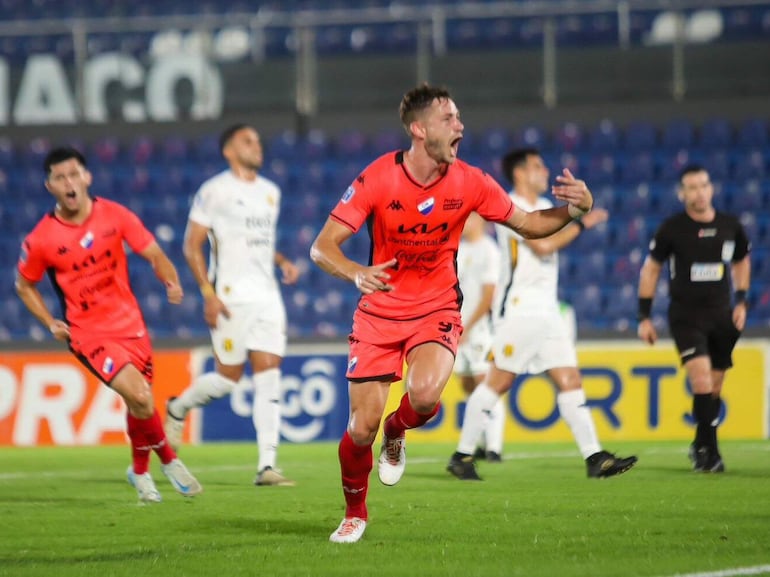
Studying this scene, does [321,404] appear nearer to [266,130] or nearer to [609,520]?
[266,130]

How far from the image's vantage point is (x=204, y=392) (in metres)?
9.48

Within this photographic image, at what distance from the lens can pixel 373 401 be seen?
605 centimetres

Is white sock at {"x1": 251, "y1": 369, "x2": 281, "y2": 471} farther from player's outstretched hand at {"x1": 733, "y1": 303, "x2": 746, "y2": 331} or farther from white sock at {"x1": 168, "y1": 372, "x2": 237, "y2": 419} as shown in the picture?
player's outstretched hand at {"x1": 733, "y1": 303, "x2": 746, "y2": 331}

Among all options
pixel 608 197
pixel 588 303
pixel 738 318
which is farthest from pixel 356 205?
pixel 608 197

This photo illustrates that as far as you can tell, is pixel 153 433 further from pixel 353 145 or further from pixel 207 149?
pixel 207 149

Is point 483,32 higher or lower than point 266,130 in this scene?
higher

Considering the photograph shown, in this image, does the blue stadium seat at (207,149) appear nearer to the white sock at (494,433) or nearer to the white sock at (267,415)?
the white sock at (494,433)

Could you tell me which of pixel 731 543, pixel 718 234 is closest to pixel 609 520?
pixel 731 543

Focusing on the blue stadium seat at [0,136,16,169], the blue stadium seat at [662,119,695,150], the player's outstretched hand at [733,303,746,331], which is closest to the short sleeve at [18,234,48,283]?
the player's outstretched hand at [733,303,746,331]

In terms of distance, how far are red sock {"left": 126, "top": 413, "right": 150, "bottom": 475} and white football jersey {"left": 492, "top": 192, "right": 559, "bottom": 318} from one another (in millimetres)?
2936

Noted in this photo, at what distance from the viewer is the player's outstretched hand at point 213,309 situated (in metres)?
9.30

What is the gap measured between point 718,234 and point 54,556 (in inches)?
219

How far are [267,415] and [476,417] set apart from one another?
1419 mm

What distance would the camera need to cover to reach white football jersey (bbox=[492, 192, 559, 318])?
31.0 ft
